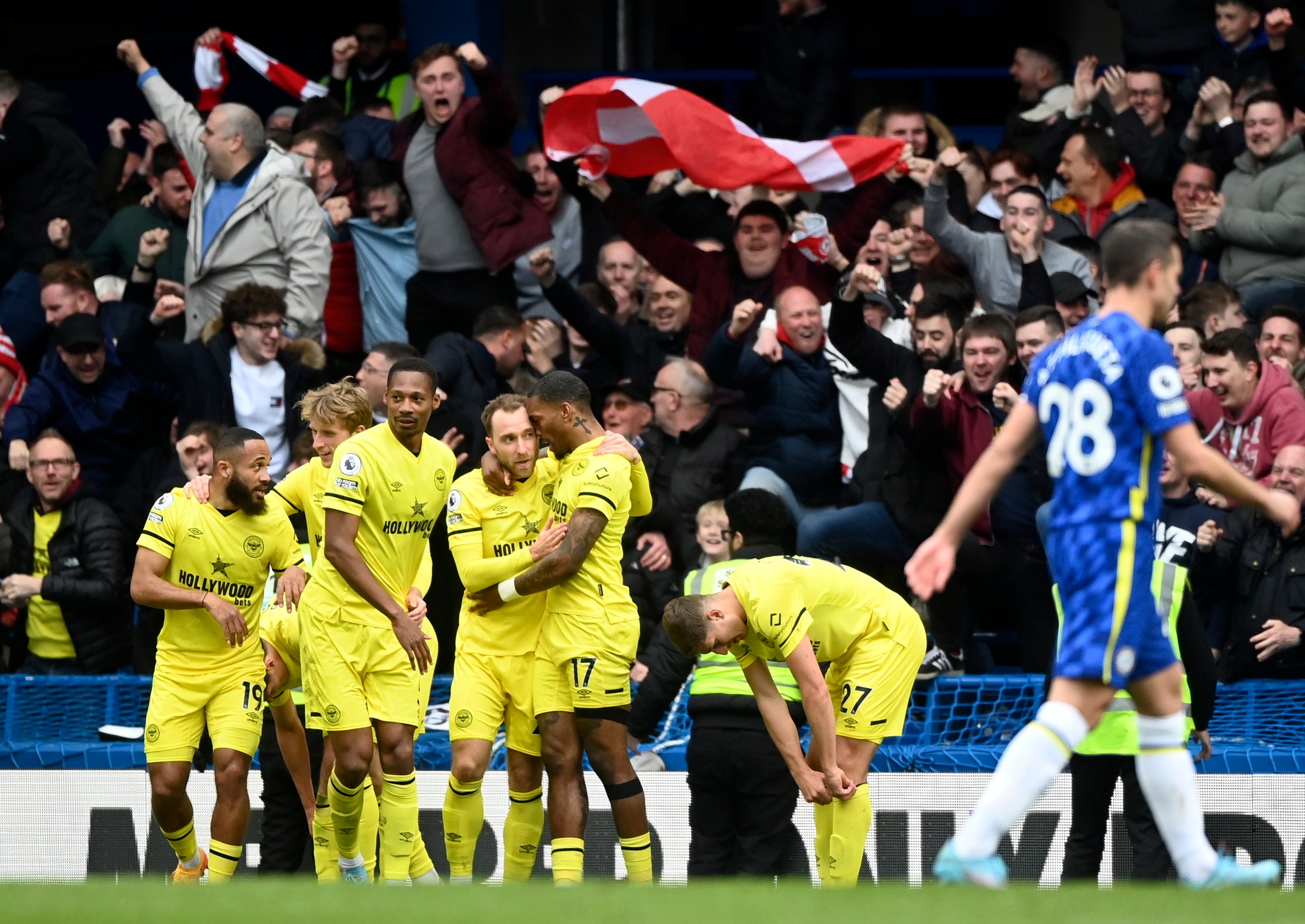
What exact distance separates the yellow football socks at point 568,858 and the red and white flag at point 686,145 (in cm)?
466

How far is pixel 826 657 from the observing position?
7660 millimetres

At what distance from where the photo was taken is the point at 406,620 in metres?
7.77

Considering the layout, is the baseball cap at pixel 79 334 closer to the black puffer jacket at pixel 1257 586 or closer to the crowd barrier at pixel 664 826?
the crowd barrier at pixel 664 826

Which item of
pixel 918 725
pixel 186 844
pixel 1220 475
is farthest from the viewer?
pixel 918 725

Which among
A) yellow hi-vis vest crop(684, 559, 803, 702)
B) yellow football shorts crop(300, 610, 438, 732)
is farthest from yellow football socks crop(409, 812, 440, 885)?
yellow hi-vis vest crop(684, 559, 803, 702)

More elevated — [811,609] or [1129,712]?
[811,609]

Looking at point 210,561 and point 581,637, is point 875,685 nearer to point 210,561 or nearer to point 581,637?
point 581,637

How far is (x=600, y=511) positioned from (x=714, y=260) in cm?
365

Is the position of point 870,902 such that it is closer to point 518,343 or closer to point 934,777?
point 934,777

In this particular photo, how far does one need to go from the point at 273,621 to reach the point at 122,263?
15.3 ft

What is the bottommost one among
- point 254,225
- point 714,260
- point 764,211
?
point 714,260

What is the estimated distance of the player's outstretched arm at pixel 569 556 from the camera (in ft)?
25.6

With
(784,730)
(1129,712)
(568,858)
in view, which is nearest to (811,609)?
(784,730)

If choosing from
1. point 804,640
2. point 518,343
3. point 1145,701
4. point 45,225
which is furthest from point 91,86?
point 1145,701
